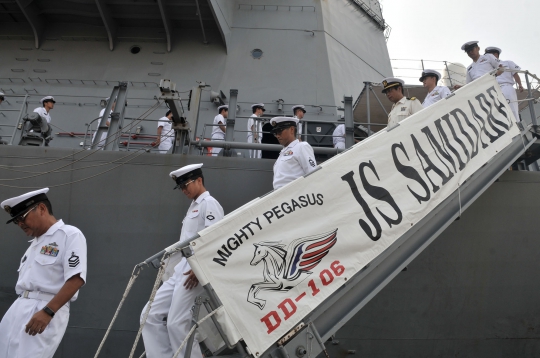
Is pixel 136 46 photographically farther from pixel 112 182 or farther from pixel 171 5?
pixel 112 182

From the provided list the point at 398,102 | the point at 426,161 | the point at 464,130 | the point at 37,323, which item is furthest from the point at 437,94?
the point at 37,323

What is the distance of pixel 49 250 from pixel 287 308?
4.78ft

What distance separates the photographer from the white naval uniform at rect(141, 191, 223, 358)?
280 centimetres

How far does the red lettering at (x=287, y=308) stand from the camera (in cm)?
240

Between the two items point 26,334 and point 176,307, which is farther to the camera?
point 176,307

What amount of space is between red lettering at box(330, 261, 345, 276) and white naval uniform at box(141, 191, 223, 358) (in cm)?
82

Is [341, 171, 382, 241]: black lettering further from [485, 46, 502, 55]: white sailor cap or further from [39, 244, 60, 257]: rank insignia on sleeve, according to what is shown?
[485, 46, 502, 55]: white sailor cap

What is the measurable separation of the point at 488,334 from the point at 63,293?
373 cm

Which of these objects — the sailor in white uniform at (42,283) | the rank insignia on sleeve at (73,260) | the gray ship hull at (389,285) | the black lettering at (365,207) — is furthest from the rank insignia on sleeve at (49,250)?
the black lettering at (365,207)

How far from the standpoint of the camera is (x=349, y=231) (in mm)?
2775

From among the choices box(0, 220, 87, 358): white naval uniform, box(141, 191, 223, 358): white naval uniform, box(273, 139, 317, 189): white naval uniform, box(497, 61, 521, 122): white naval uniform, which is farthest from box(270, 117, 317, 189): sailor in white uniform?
box(497, 61, 521, 122): white naval uniform

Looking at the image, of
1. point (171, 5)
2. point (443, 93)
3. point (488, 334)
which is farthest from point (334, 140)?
point (171, 5)

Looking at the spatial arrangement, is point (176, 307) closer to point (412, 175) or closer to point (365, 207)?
point (365, 207)

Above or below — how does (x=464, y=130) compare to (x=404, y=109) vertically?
below
